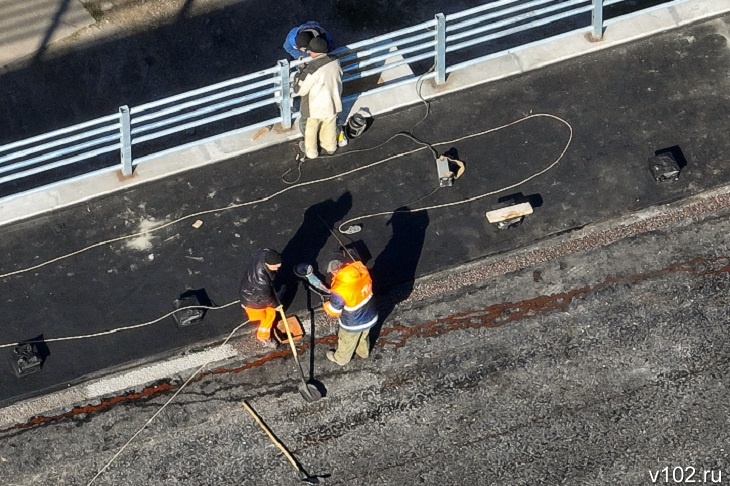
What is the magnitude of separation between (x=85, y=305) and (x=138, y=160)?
6.25 ft

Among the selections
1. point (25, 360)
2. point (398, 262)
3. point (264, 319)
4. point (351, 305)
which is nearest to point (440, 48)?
point (398, 262)

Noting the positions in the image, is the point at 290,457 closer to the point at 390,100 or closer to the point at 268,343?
the point at 268,343

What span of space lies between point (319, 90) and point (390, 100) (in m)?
1.50

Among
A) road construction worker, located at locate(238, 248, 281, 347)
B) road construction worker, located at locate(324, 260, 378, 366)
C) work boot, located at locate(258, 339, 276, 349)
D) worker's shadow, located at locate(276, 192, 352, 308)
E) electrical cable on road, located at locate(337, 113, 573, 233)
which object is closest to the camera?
road construction worker, located at locate(324, 260, 378, 366)

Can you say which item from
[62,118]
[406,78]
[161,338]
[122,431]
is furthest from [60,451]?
[62,118]

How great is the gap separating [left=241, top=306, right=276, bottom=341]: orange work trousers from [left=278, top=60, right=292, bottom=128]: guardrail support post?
257 centimetres

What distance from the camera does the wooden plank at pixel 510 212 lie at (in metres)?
12.5

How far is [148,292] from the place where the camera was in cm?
1240

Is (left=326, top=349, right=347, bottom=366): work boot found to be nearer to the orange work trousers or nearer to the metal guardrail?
A: the orange work trousers

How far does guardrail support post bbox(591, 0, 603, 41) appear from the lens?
1352 cm

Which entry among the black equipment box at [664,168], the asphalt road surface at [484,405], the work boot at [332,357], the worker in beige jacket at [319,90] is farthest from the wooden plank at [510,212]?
the work boot at [332,357]

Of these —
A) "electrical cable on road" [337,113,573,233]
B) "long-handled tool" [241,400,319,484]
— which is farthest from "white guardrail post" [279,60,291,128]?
"long-handled tool" [241,400,319,484]

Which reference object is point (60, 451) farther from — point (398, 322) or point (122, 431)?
point (398, 322)

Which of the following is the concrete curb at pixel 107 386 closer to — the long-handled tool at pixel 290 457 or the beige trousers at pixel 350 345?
the long-handled tool at pixel 290 457
